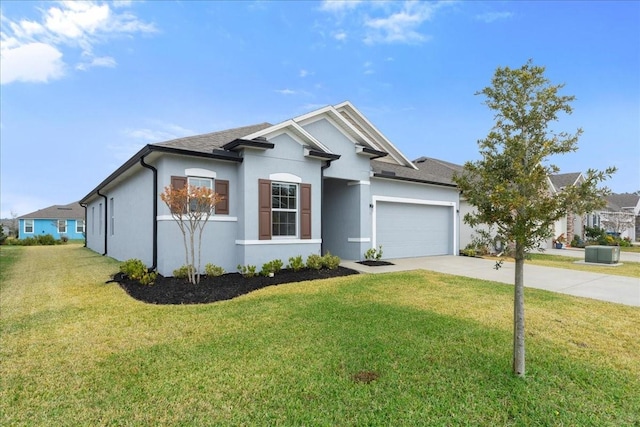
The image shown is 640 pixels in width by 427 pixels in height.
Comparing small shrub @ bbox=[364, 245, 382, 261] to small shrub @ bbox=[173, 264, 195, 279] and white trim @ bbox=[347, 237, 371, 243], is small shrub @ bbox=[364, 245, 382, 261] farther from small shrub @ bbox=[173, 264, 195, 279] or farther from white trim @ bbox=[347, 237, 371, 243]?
small shrub @ bbox=[173, 264, 195, 279]

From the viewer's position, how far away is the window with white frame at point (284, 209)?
10383mm

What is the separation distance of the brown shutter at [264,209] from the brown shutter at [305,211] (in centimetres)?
117

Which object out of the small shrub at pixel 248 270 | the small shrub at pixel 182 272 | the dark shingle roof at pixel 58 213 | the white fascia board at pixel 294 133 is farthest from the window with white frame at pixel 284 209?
the dark shingle roof at pixel 58 213

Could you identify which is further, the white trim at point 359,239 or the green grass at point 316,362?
the white trim at point 359,239

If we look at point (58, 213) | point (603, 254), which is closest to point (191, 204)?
point (603, 254)

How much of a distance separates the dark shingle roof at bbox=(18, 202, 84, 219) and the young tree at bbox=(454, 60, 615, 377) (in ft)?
148

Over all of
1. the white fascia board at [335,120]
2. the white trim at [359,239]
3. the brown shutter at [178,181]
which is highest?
the white fascia board at [335,120]

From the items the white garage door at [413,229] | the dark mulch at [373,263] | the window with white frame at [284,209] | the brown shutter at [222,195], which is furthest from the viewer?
the white garage door at [413,229]

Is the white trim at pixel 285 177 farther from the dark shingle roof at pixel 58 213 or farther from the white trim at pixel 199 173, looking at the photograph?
the dark shingle roof at pixel 58 213

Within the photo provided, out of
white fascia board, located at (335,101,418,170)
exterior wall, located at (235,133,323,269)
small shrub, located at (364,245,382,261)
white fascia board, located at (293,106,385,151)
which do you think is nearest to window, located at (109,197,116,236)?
exterior wall, located at (235,133,323,269)

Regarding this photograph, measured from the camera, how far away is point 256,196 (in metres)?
9.81

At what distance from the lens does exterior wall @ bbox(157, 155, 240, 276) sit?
9164mm

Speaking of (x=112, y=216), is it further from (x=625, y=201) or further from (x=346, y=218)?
(x=625, y=201)

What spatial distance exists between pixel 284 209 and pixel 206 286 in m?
3.46
